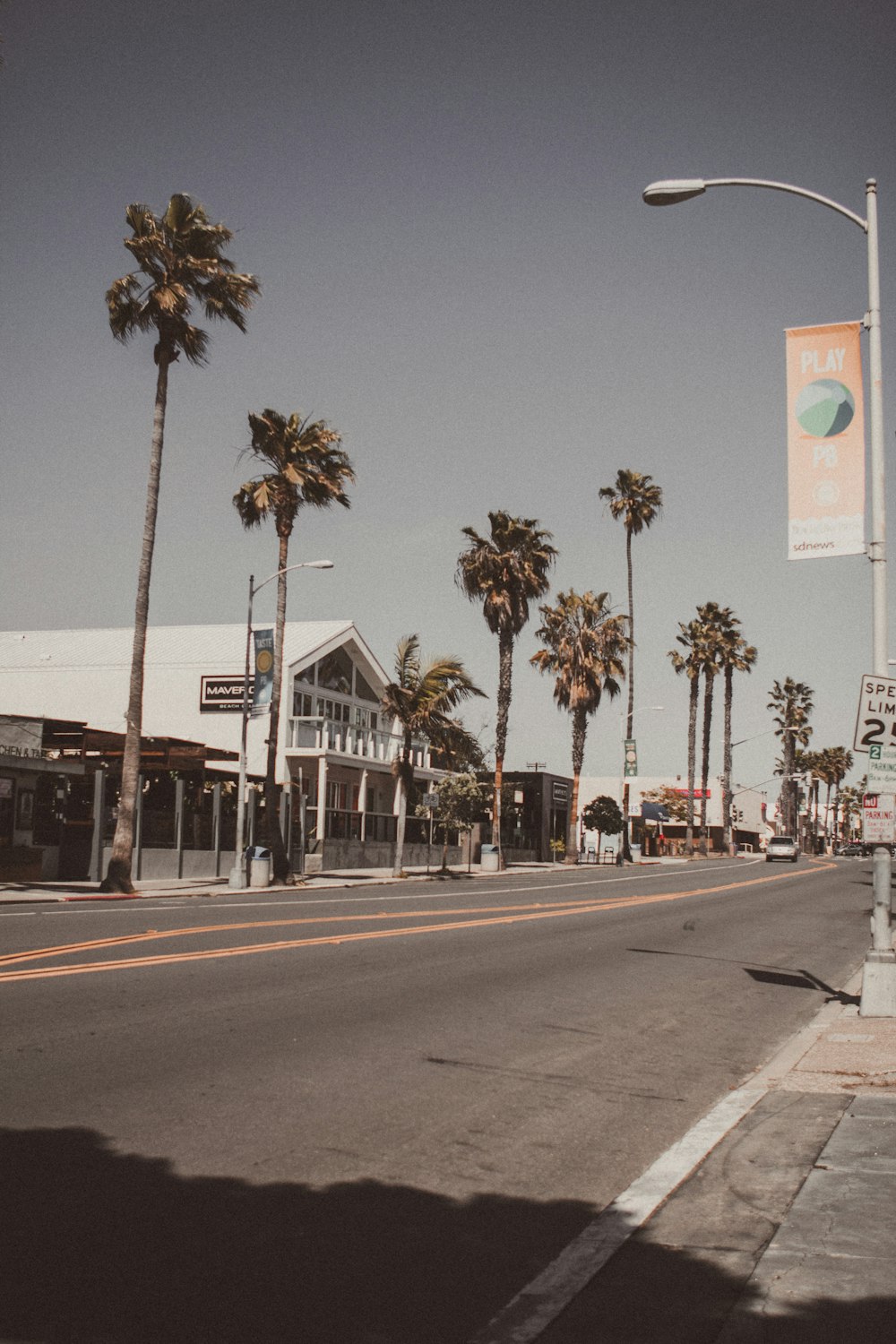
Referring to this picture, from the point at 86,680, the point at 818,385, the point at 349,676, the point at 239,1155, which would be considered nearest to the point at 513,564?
the point at 349,676

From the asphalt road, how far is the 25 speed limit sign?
2.93 meters

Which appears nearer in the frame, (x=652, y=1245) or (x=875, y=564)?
(x=652, y=1245)

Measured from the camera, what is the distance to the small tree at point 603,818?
7612cm

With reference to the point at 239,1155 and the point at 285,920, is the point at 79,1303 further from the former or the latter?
the point at 285,920

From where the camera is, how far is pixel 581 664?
62188 millimetres

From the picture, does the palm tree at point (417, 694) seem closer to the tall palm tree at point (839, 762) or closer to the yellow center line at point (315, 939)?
the yellow center line at point (315, 939)

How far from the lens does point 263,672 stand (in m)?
34.4

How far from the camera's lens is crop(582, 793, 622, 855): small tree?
76125mm

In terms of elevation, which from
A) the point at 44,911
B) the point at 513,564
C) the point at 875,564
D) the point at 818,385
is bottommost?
the point at 44,911

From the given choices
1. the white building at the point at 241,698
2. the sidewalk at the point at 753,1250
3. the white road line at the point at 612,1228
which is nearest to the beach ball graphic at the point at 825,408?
the white road line at the point at 612,1228

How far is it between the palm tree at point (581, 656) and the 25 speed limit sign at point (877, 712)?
5020cm

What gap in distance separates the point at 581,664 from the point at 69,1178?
2256 inches

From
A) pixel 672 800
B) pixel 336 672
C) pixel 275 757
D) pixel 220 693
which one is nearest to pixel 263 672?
pixel 275 757

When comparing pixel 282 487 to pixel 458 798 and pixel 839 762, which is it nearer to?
pixel 458 798
